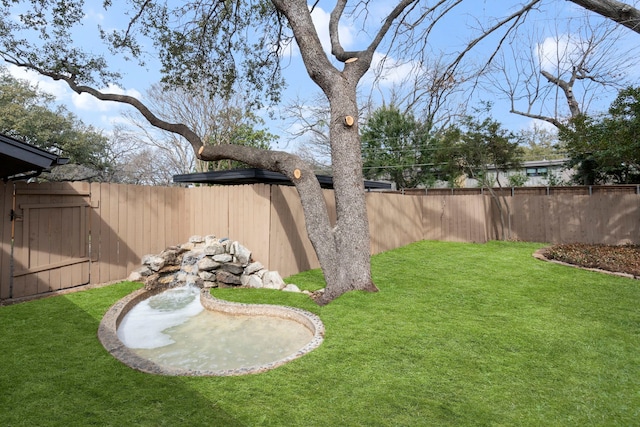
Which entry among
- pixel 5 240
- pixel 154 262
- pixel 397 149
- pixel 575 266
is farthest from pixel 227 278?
pixel 397 149

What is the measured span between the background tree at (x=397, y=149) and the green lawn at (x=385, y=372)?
14611 mm

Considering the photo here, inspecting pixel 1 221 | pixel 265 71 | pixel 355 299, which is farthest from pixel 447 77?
pixel 1 221

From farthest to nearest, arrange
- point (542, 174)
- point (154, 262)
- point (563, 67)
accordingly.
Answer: point (542, 174) → point (563, 67) → point (154, 262)

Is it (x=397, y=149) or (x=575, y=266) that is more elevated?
(x=397, y=149)

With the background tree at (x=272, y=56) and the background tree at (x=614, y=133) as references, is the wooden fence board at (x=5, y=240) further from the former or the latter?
the background tree at (x=614, y=133)

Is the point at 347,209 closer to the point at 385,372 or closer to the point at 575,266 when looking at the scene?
the point at 385,372

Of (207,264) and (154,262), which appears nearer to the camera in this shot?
(207,264)

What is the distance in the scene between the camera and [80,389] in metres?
2.44

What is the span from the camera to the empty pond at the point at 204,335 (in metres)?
3.09

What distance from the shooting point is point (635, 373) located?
2.68m

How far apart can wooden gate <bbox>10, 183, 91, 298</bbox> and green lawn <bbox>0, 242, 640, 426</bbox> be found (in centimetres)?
69

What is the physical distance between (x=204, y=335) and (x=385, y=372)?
223 centimetres

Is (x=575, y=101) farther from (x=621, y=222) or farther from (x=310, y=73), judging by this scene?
(x=310, y=73)

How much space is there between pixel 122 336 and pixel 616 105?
9.78m
